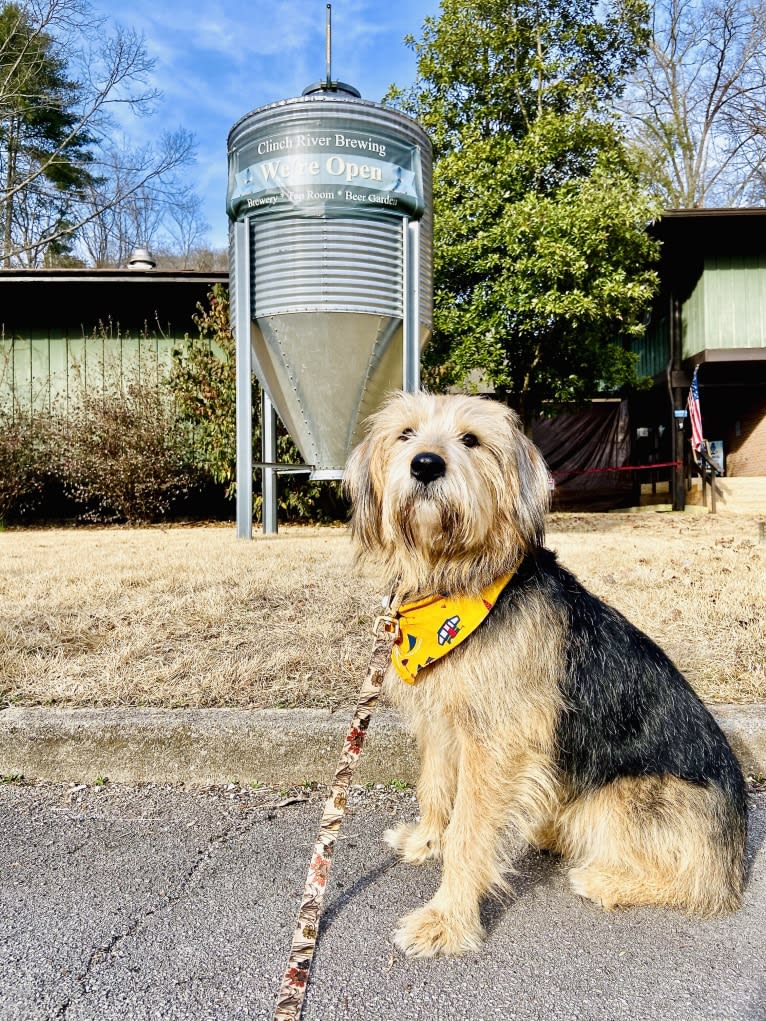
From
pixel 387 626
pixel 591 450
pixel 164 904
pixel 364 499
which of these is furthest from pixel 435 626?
pixel 591 450

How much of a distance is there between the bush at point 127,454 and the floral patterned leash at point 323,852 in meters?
9.56

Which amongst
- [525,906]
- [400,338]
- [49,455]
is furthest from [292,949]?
[49,455]

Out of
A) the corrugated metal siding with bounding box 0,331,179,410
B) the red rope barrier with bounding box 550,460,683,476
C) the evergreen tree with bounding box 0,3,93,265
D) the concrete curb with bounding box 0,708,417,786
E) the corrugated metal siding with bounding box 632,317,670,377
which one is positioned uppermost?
the evergreen tree with bounding box 0,3,93,265

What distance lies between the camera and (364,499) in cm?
228

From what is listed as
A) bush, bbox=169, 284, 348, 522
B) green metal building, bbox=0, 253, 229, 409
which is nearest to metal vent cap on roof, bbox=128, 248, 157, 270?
green metal building, bbox=0, 253, 229, 409

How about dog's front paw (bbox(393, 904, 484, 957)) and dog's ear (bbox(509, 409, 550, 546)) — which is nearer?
dog's front paw (bbox(393, 904, 484, 957))

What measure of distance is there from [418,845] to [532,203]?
38.8 ft

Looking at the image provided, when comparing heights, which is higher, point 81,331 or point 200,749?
point 81,331

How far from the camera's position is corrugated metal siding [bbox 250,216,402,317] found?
6945 mm

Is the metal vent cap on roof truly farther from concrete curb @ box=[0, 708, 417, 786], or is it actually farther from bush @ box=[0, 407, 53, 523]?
concrete curb @ box=[0, 708, 417, 786]

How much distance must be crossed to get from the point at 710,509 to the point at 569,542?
261 inches

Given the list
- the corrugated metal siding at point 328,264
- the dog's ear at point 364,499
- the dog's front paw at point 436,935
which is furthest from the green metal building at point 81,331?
the dog's front paw at point 436,935

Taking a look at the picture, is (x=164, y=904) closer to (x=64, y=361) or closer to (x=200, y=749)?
(x=200, y=749)

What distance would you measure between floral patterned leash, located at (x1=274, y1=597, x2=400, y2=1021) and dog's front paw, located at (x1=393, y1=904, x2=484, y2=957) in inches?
9.4
